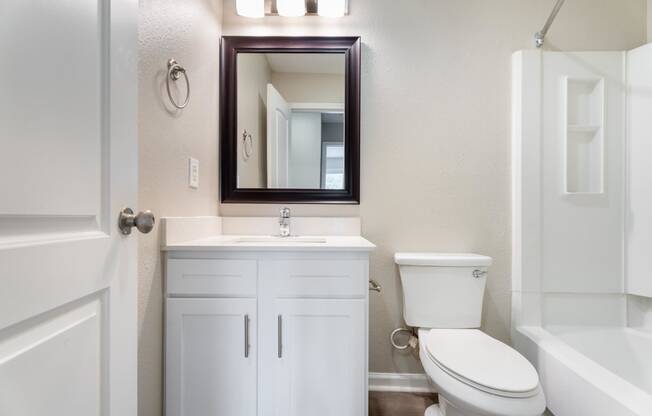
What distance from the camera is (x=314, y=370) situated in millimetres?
1156

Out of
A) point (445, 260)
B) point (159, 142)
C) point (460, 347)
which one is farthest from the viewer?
point (445, 260)

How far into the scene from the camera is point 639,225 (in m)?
1.54

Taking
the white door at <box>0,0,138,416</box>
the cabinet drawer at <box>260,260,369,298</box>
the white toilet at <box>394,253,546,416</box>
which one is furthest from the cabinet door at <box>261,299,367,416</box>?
the white door at <box>0,0,138,416</box>

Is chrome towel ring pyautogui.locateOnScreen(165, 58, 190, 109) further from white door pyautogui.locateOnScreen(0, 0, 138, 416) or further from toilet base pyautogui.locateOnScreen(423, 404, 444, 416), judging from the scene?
toilet base pyautogui.locateOnScreen(423, 404, 444, 416)

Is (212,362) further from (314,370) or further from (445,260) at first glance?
(445,260)

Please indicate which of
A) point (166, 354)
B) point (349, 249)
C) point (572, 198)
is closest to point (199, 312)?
point (166, 354)

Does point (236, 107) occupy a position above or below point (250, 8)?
below

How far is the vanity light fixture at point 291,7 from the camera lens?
64.1 inches

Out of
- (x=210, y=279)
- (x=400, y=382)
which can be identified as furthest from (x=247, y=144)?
(x=400, y=382)

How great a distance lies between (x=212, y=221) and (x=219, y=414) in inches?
32.0

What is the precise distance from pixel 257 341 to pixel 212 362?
0.18 m

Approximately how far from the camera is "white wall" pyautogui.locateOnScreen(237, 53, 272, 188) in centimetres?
170

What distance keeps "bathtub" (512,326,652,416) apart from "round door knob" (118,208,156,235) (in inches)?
57.9

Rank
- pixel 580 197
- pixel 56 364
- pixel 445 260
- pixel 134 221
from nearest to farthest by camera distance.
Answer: pixel 56 364, pixel 134 221, pixel 445 260, pixel 580 197
